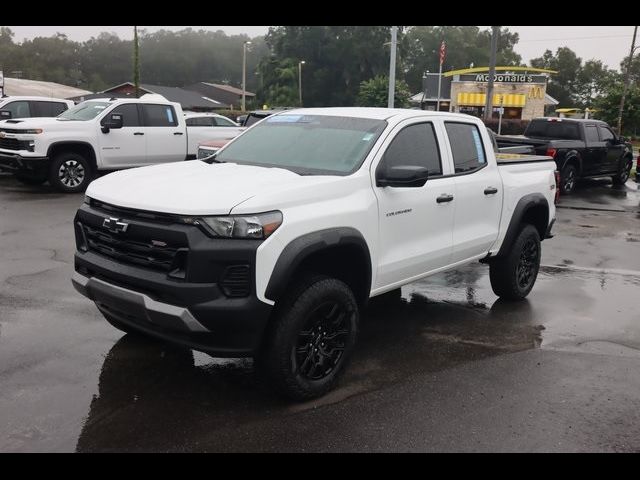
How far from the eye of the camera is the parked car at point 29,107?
15.0 m

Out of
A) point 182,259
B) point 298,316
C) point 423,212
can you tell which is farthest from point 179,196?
point 423,212

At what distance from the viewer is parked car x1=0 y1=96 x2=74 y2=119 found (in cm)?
1498

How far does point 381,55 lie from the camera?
84.4 meters

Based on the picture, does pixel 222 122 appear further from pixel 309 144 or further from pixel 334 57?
pixel 334 57

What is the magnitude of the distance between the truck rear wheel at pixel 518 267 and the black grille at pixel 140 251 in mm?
3667

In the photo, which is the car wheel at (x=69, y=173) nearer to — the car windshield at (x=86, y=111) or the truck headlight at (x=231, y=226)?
the car windshield at (x=86, y=111)

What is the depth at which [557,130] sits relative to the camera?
15.3 meters

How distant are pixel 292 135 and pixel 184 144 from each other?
9.78 meters

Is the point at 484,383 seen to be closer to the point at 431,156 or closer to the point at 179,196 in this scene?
the point at 431,156

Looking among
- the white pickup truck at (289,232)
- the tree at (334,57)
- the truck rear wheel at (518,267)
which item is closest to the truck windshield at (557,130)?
the truck rear wheel at (518,267)

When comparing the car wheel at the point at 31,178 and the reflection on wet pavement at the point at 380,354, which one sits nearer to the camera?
the reflection on wet pavement at the point at 380,354

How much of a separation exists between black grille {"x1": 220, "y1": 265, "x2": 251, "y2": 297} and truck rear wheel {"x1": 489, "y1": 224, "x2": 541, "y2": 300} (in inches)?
135

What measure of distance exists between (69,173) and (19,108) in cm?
418

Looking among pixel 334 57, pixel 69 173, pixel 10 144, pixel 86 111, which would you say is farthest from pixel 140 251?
pixel 334 57
